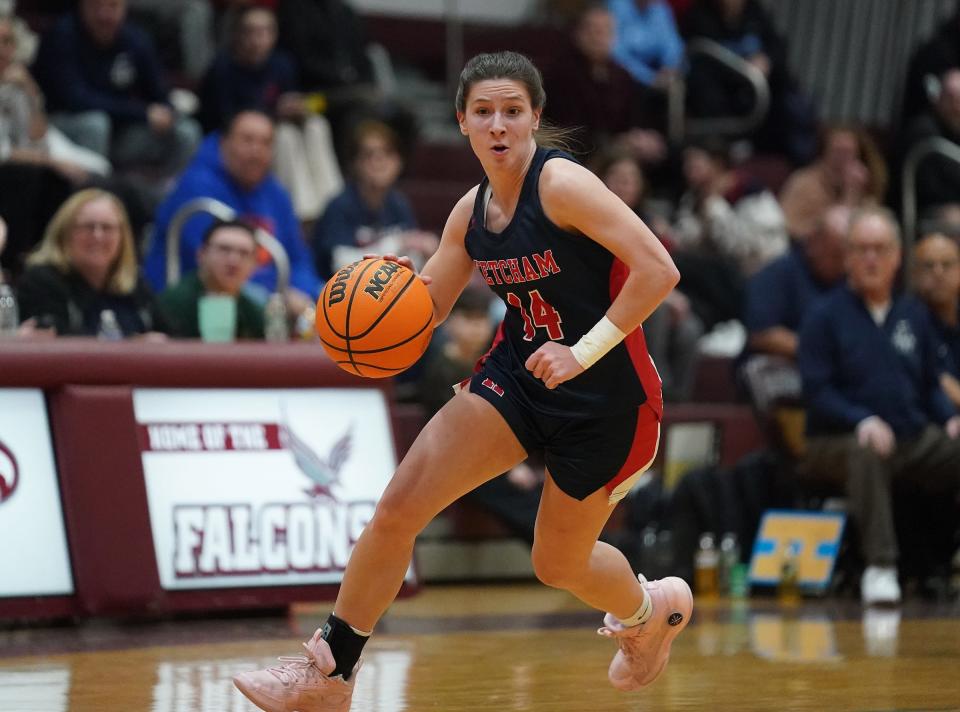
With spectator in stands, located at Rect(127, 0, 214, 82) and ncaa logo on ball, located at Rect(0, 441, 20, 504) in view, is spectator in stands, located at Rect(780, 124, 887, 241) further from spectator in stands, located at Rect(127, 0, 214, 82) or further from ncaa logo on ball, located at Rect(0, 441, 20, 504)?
ncaa logo on ball, located at Rect(0, 441, 20, 504)

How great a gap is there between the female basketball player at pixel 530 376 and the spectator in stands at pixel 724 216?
22.4 feet

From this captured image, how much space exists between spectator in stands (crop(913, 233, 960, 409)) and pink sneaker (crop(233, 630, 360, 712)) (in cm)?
553

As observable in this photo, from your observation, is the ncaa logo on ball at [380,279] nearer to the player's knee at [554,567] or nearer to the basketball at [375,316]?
the basketball at [375,316]

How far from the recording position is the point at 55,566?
6.64 m

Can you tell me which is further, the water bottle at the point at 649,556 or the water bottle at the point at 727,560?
the water bottle at the point at 727,560

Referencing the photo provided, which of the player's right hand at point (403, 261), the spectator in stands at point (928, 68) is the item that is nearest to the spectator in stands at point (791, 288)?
the spectator in stands at point (928, 68)

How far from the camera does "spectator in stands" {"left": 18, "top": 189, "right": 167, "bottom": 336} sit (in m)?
7.36

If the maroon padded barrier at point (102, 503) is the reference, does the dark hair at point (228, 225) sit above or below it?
above

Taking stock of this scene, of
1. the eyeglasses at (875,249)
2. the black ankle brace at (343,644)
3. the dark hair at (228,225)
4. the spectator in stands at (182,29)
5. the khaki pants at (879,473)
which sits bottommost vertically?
the khaki pants at (879,473)

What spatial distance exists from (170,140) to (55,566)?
4390mm

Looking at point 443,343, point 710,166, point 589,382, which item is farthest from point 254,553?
point 710,166

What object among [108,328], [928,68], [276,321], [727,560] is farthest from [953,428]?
[928,68]

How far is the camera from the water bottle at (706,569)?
28.2 ft

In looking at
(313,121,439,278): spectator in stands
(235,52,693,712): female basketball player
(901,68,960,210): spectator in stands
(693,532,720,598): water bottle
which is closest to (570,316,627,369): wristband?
(235,52,693,712): female basketball player
